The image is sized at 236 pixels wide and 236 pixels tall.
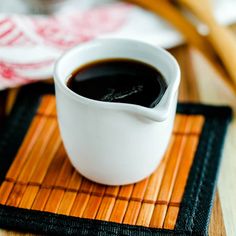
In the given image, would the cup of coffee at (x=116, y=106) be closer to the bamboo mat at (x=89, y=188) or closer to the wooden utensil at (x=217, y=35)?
the bamboo mat at (x=89, y=188)

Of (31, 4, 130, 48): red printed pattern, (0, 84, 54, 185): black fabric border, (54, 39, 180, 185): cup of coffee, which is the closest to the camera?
(54, 39, 180, 185): cup of coffee

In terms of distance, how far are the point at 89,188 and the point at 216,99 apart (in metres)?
0.31

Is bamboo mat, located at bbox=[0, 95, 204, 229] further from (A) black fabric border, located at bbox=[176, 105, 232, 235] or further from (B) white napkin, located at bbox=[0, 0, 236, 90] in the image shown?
(B) white napkin, located at bbox=[0, 0, 236, 90]

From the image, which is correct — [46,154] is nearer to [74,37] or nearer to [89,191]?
[89,191]

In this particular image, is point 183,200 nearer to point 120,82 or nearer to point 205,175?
point 205,175

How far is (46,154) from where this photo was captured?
770mm

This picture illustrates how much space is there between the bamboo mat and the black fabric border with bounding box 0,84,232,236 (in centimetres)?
1

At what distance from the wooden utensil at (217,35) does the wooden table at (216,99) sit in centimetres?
6

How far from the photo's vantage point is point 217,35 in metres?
0.88

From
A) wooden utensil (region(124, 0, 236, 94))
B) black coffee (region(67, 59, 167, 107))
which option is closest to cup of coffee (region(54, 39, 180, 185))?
black coffee (region(67, 59, 167, 107))

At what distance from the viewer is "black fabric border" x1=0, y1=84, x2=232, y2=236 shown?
0.64 metres

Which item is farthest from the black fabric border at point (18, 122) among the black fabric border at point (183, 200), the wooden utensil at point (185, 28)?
the wooden utensil at point (185, 28)

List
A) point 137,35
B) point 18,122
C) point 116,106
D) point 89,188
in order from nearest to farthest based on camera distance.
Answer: point 116,106 → point 89,188 → point 18,122 → point 137,35

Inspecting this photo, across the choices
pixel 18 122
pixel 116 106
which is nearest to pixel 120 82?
pixel 116 106
